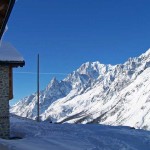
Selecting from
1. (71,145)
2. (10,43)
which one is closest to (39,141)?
(71,145)

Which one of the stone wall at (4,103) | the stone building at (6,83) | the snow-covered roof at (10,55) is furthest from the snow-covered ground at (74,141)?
the snow-covered roof at (10,55)

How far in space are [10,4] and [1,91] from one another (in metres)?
16.9

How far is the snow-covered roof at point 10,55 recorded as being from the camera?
22.9 meters

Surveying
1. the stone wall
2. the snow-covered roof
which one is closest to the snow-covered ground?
the stone wall

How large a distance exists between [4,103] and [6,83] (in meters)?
1.26

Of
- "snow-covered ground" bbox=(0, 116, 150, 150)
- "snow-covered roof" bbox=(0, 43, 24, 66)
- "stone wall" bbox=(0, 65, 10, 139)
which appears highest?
"snow-covered roof" bbox=(0, 43, 24, 66)

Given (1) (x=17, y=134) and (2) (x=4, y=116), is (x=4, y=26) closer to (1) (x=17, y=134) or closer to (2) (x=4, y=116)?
(2) (x=4, y=116)

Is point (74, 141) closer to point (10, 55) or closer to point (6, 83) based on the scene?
point (6, 83)

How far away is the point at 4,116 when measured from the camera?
22.5 m

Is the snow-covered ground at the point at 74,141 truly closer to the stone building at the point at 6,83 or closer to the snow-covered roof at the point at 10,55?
the stone building at the point at 6,83

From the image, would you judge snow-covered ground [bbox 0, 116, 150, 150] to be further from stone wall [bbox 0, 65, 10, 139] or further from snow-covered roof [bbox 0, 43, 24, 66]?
snow-covered roof [bbox 0, 43, 24, 66]

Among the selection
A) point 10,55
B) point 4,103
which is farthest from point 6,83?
point 10,55

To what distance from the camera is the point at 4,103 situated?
74.2 feet

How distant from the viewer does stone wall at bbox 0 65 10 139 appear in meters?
22.4
